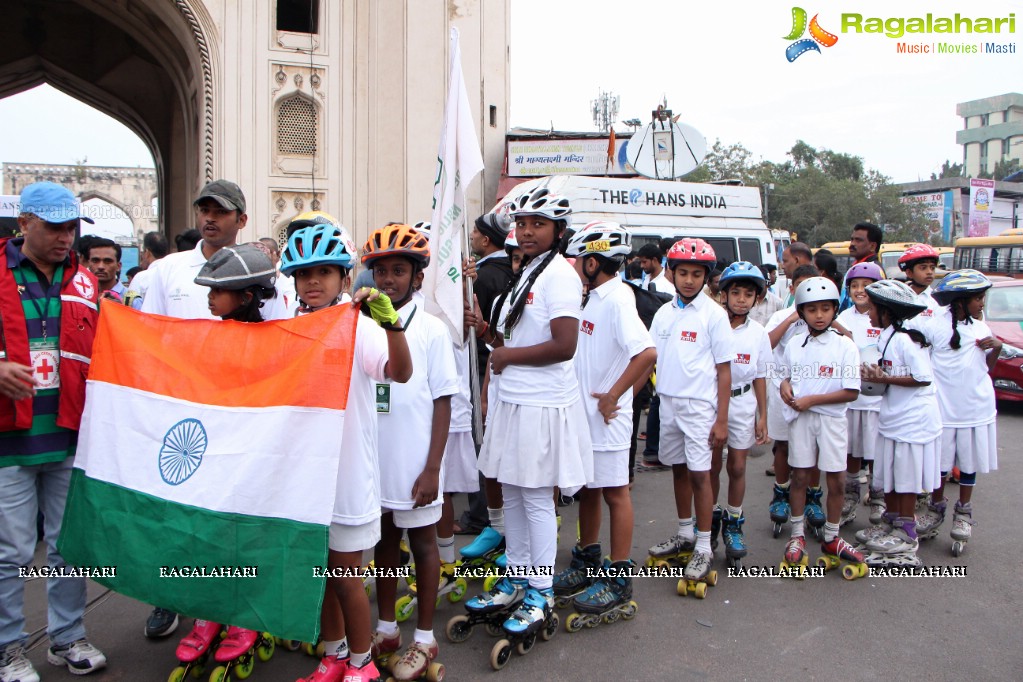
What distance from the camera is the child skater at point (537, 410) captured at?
3941mm

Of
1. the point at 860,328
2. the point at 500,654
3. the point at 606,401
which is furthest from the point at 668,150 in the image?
the point at 500,654

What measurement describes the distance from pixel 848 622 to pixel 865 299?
3.03 m

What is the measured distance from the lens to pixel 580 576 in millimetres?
4766

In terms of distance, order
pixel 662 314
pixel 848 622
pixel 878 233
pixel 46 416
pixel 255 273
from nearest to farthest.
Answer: pixel 255 273 < pixel 46 416 < pixel 848 622 < pixel 662 314 < pixel 878 233

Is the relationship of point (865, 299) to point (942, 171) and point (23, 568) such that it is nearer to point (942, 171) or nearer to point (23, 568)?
point (23, 568)

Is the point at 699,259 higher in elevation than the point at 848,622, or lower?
higher

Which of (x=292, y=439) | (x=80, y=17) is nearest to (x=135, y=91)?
(x=80, y=17)

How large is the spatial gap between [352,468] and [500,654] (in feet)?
4.47

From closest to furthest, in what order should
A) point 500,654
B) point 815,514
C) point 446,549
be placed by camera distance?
1. point 500,654
2. point 446,549
3. point 815,514

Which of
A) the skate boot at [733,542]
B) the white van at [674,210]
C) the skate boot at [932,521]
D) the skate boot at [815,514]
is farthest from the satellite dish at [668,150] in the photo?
the skate boot at [733,542]

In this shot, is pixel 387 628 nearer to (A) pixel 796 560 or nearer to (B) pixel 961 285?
(A) pixel 796 560

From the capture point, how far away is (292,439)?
3061mm

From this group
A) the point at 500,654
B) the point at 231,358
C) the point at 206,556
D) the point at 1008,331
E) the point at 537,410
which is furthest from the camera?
the point at 1008,331

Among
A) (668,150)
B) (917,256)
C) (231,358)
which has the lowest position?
(231,358)
